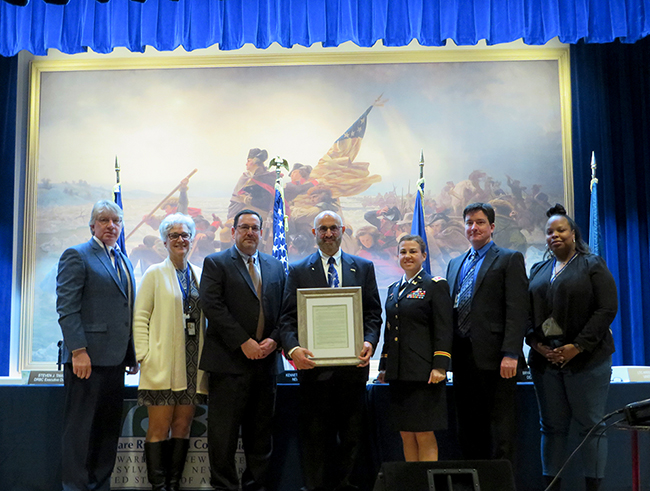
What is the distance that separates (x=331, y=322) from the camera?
321 centimetres

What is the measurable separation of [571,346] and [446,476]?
112 centimetres

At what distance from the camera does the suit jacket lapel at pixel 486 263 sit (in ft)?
10.8

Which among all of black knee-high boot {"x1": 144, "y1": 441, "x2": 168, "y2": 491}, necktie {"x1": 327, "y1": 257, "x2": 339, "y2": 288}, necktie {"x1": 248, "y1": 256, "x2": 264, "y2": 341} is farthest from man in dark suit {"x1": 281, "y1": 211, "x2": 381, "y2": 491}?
black knee-high boot {"x1": 144, "y1": 441, "x2": 168, "y2": 491}

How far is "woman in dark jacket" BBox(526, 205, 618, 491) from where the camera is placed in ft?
10.4

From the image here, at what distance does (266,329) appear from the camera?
135 inches

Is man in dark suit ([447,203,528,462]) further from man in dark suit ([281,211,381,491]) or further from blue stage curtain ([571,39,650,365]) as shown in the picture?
blue stage curtain ([571,39,650,365])

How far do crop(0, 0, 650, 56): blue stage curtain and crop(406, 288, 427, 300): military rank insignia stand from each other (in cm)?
254

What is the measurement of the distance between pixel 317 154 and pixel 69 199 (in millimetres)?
2703

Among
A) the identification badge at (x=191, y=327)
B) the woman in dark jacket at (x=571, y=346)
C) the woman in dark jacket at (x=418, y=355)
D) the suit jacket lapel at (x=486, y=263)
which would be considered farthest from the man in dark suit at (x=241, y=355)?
the woman in dark jacket at (x=571, y=346)

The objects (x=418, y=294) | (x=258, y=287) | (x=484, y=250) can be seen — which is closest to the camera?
(x=418, y=294)

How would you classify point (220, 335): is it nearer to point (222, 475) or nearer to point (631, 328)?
point (222, 475)

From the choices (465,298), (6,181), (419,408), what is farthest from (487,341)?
(6,181)

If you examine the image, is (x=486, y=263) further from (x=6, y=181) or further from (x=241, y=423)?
(x=6, y=181)

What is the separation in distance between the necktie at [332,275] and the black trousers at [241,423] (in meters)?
0.61
